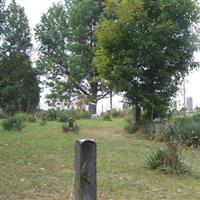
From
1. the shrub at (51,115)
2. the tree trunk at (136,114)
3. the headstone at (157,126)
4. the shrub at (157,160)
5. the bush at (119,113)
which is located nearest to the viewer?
the shrub at (157,160)

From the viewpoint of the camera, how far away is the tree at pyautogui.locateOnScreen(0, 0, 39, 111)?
139 ft

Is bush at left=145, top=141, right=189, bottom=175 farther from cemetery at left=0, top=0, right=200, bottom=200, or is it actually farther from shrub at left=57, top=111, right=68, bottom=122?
shrub at left=57, top=111, right=68, bottom=122

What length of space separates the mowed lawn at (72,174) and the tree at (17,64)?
29395 mm

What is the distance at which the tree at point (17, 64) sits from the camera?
4238 centimetres

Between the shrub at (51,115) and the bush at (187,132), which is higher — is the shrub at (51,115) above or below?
above

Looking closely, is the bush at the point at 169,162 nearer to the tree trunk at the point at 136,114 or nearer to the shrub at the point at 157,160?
the shrub at the point at 157,160

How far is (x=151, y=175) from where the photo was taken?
28.9 feet

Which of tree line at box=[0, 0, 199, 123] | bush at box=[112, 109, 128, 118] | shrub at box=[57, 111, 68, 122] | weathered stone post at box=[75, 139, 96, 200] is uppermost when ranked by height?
tree line at box=[0, 0, 199, 123]

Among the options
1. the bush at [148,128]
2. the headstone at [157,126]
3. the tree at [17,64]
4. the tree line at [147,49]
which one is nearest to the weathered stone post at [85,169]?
the headstone at [157,126]

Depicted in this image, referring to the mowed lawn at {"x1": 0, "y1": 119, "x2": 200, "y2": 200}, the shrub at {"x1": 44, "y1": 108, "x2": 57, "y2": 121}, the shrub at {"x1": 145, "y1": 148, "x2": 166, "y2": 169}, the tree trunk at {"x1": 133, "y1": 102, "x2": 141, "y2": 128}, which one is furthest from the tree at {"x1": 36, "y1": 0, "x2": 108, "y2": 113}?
the shrub at {"x1": 145, "y1": 148, "x2": 166, "y2": 169}

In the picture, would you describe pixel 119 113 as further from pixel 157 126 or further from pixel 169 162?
pixel 169 162

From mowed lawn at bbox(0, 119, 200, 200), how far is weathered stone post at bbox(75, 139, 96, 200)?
2.36 m

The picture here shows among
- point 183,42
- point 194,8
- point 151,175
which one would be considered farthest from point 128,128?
point 151,175

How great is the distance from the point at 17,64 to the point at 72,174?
→ 3595cm
